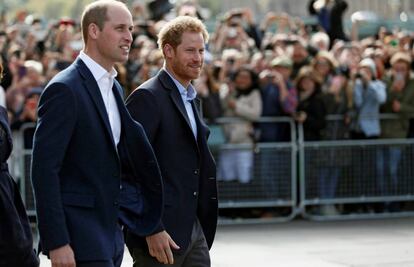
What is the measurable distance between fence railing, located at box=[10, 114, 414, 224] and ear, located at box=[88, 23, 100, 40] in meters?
7.84

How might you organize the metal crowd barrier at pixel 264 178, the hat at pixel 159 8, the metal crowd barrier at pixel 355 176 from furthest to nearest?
the hat at pixel 159 8 → the metal crowd barrier at pixel 355 176 → the metal crowd barrier at pixel 264 178

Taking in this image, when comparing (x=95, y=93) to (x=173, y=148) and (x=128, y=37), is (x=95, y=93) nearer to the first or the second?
(x=128, y=37)

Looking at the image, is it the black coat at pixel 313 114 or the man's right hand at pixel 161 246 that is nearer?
the man's right hand at pixel 161 246

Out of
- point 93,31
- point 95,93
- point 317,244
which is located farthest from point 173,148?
point 317,244

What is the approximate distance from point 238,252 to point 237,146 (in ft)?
8.07

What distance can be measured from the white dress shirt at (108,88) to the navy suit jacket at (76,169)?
4 centimetres

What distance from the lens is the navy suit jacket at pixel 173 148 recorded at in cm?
608

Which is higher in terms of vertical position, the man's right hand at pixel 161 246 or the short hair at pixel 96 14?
the short hair at pixel 96 14

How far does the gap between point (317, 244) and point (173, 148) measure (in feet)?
19.6

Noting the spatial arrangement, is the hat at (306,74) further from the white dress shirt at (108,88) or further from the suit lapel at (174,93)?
the white dress shirt at (108,88)

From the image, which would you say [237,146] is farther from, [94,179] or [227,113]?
[94,179]

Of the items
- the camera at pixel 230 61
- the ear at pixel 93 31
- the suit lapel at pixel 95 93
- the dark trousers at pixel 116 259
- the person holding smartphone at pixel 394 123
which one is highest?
the ear at pixel 93 31

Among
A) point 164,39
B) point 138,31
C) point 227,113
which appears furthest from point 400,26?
point 164,39

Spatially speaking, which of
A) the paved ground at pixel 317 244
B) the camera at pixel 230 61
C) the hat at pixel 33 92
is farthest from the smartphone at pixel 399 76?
the hat at pixel 33 92
